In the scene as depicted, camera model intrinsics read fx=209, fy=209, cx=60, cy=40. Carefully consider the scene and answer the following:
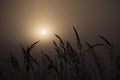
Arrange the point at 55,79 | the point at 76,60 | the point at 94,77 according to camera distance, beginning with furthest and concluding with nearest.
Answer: the point at 55,79 < the point at 94,77 < the point at 76,60

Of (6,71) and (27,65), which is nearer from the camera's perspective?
(27,65)

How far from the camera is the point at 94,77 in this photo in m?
2.16

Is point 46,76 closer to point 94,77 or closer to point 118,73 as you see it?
point 94,77

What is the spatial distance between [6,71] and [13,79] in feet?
0.75

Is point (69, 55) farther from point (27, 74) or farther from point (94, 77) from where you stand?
point (27, 74)

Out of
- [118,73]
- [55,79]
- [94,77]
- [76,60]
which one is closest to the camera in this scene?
[118,73]

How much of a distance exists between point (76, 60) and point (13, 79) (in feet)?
2.91

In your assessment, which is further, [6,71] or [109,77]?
A: [6,71]

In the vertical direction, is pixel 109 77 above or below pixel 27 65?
below

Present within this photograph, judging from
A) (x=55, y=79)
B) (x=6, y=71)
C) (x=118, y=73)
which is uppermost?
(x=6, y=71)

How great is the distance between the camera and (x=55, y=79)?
2.32m

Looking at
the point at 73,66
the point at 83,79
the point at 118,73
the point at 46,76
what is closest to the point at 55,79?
the point at 46,76

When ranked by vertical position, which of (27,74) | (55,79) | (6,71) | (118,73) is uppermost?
(6,71)

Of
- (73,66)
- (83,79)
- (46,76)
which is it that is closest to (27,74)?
(46,76)
